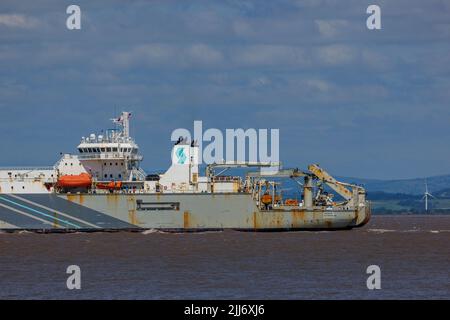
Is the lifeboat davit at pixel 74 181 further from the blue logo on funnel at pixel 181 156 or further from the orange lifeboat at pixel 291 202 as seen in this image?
the orange lifeboat at pixel 291 202

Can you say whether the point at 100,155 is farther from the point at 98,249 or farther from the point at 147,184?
the point at 98,249

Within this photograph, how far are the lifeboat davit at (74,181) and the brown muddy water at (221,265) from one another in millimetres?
3380

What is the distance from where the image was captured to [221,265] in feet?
170

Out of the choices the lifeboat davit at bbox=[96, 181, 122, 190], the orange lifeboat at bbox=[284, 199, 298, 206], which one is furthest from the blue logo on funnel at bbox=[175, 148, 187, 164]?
the orange lifeboat at bbox=[284, 199, 298, 206]

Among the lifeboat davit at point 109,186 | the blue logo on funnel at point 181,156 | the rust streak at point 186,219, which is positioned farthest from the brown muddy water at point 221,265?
the blue logo on funnel at point 181,156

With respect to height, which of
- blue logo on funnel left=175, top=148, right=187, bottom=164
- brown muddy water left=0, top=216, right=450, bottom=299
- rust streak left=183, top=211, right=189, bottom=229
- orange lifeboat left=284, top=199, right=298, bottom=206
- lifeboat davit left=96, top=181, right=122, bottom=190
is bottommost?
brown muddy water left=0, top=216, right=450, bottom=299

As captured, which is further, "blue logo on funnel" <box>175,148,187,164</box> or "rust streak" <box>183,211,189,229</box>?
"blue logo on funnel" <box>175,148,187,164</box>

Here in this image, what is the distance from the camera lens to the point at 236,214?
75.0 meters

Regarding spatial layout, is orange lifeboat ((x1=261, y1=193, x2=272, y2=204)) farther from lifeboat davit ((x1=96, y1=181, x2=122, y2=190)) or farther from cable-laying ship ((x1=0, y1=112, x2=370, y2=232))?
lifeboat davit ((x1=96, y1=181, x2=122, y2=190))

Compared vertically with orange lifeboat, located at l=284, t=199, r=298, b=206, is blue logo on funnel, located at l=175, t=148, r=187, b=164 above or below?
above

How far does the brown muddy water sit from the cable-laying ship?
41.3 inches

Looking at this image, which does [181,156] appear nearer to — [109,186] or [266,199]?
[109,186]

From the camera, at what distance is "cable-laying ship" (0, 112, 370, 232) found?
74.4 m
